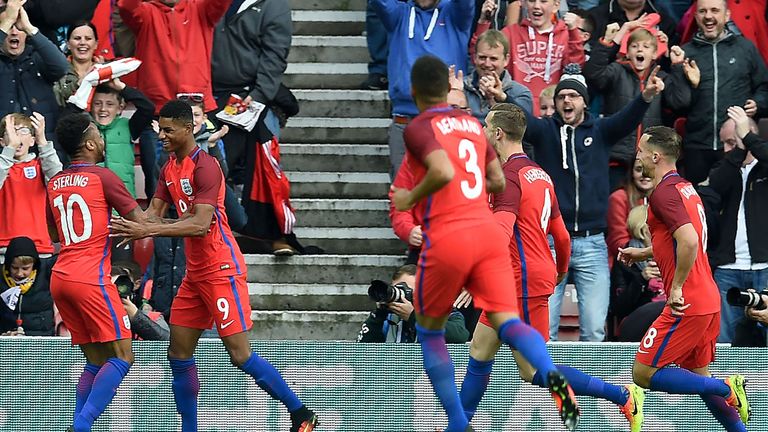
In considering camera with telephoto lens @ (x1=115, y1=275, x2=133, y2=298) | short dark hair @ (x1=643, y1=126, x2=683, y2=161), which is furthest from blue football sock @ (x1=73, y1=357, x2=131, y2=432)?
short dark hair @ (x1=643, y1=126, x2=683, y2=161)

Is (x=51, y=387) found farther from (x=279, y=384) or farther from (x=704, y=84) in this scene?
(x=704, y=84)

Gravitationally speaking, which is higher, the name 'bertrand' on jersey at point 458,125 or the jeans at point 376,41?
the name 'bertrand' on jersey at point 458,125

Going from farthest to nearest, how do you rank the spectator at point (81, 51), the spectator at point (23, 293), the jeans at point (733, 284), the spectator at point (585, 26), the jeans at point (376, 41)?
the jeans at point (376, 41) < the spectator at point (585, 26) < the spectator at point (81, 51) < the jeans at point (733, 284) < the spectator at point (23, 293)

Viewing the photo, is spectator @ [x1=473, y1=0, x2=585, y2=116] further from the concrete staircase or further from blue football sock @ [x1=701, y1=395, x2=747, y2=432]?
blue football sock @ [x1=701, y1=395, x2=747, y2=432]

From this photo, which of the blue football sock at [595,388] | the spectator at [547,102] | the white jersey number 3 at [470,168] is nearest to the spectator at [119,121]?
the spectator at [547,102]

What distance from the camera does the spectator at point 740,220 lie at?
1322cm

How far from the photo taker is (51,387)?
11.8m

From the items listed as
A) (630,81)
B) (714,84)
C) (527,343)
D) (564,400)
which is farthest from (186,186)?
(714,84)

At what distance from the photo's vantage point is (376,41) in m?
15.1

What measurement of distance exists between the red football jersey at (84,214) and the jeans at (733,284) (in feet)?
17.0

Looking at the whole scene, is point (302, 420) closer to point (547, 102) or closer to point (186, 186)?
point (186, 186)

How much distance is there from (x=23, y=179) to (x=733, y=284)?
598cm

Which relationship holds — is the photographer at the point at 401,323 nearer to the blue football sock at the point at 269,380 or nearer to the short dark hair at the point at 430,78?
the blue football sock at the point at 269,380

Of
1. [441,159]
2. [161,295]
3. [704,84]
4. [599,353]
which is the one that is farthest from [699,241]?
[161,295]
